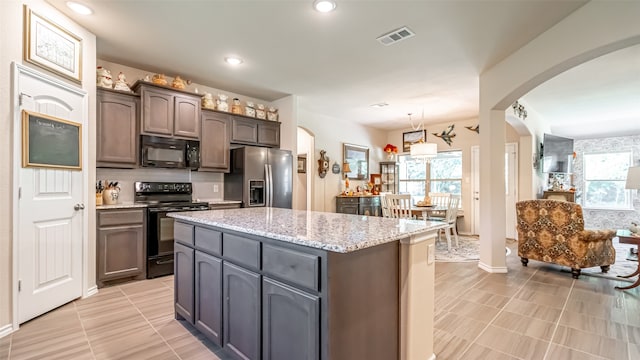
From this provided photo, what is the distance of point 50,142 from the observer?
258 cm

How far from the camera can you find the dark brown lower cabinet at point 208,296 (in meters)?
1.94

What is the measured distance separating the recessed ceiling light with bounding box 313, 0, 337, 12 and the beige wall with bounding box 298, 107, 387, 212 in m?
3.40

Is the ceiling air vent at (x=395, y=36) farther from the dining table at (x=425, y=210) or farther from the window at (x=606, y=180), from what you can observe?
the window at (x=606, y=180)

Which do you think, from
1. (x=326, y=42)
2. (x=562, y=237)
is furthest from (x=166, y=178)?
(x=562, y=237)

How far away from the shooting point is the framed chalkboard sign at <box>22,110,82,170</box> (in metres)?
2.39

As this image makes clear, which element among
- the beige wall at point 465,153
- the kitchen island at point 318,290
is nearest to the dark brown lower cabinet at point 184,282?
the kitchen island at point 318,290

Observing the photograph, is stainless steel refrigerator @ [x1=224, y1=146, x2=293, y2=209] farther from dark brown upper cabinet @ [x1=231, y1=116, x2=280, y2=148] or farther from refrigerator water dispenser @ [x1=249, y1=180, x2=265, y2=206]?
dark brown upper cabinet @ [x1=231, y1=116, x2=280, y2=148]

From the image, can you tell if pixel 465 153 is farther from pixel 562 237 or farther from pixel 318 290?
pixel 318 290

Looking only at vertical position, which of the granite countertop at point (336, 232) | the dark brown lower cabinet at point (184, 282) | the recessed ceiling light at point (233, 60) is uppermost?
the recessed ceiling light at point (233, 60)

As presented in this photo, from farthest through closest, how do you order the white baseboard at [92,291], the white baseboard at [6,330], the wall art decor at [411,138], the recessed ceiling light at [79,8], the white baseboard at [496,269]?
1. the wall art decor at [411,138]
2. the white baseboard at [496,269]
3. the white baseboard at [92,291]
4. the recessed ceiling light at [79,8]
5. the white baseboard at [6,330]

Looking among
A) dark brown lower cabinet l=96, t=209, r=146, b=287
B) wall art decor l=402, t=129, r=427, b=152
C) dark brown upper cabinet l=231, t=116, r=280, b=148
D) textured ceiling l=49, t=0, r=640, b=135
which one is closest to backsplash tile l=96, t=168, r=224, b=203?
dark brown lower cabinet l=96, t=209, r=146, b=287

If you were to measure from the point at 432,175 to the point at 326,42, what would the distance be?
534 cm

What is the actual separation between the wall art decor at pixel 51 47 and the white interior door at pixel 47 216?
13 centimetres

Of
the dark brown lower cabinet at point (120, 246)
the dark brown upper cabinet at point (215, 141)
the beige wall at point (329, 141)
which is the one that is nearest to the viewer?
the dark brown lower cabinet at point (120, 246)
